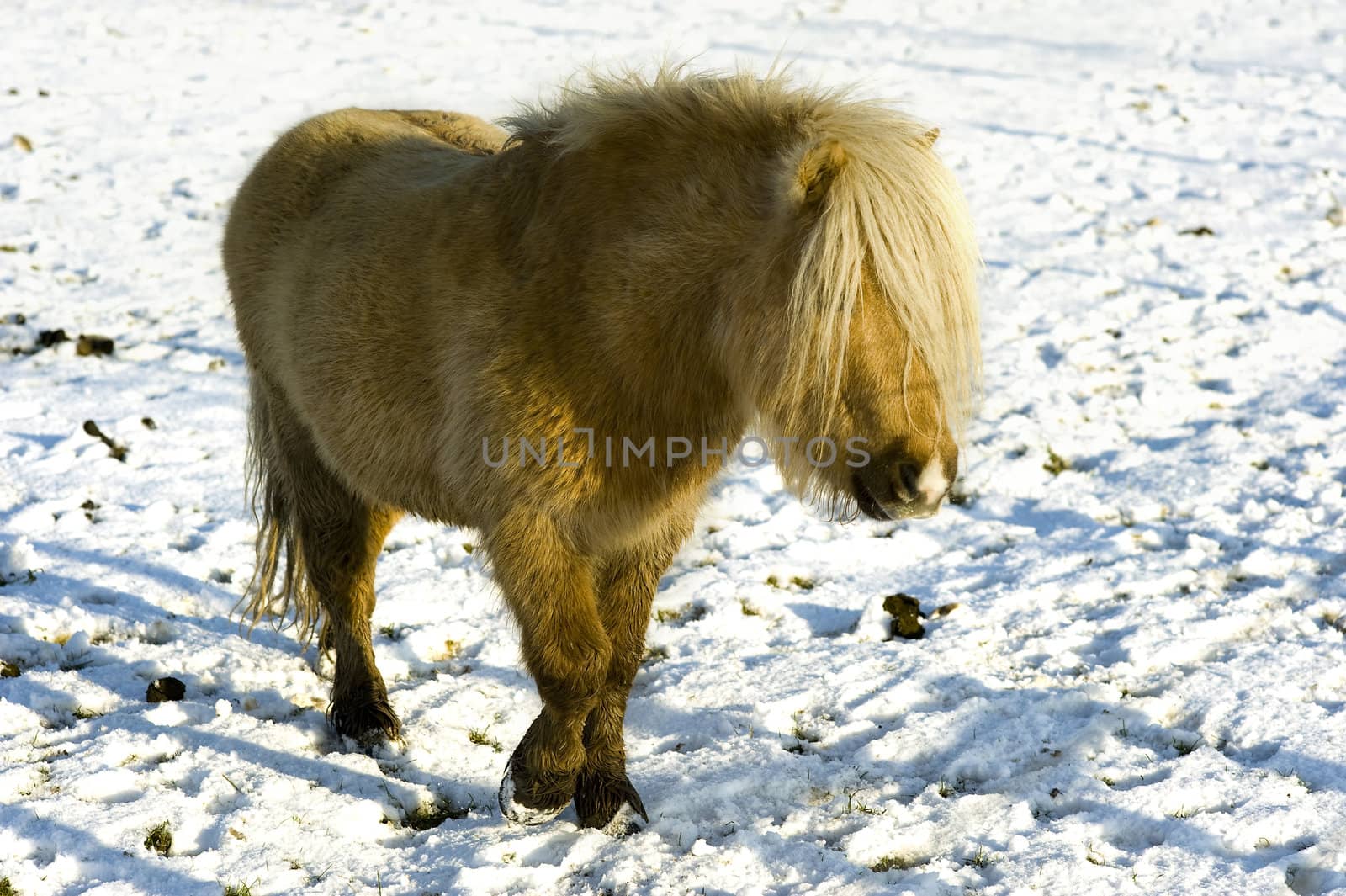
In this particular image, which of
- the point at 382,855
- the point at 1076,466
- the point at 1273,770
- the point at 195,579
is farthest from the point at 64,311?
the point at 1273,770

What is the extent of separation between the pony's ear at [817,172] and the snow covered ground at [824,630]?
5.70 ft

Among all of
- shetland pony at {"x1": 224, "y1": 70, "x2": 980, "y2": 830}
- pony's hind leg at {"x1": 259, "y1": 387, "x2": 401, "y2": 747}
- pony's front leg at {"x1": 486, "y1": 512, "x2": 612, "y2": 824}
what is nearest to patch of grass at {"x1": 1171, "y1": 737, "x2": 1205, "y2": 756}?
shetland pony at {"x1": 224, "y1": 70, "x2": 980, "y2": 830}

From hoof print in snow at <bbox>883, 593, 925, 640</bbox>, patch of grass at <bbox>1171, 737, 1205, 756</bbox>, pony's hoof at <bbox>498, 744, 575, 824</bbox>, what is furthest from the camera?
hoof print in snow at <bbox>883, 593, 925, 640</bbox>

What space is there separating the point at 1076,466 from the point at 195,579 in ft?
13.0

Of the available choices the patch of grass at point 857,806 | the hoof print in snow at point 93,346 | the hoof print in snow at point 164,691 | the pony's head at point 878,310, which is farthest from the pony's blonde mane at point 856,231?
the hoof print in snow at point 93,346

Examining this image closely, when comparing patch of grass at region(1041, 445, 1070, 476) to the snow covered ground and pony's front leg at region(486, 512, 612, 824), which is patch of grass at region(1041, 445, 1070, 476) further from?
pony's front leg at region(486, 512, 612, 824)

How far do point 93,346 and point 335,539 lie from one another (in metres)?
3.29

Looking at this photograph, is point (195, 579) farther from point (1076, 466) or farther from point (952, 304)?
point (1076, 466)

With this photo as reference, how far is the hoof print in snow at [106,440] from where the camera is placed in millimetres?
5328

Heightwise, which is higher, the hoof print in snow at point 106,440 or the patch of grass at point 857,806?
the patch of grass at point 857,806

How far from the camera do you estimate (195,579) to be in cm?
450

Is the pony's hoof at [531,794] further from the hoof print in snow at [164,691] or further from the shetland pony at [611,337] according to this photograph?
the hoof print in snow at [164,691]

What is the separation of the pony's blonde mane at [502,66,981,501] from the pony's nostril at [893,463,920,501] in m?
0.15

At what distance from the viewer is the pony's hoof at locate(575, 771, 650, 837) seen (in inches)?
127
